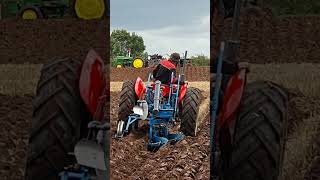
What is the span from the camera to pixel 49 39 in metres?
4.10

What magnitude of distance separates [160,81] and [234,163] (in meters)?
6.27

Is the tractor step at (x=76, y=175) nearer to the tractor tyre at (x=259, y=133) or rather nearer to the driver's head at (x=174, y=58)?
the tractor tyre at (x=259, y=133)

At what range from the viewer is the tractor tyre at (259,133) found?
11.4 ft

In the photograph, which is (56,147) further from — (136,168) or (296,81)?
(136,168)

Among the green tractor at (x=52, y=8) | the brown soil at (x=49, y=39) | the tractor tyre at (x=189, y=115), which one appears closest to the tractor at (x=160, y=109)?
the tractor tyre at (x=189, y=115)

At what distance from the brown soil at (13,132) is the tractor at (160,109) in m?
4.50

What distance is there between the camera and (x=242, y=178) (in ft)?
11.7

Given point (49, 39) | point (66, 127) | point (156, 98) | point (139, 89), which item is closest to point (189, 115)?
point (156, 98)

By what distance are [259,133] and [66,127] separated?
1.32 metres

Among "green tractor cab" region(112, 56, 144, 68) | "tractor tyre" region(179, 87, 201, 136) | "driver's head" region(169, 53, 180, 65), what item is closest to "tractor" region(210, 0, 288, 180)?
"driver's head" region(169, 53, 180, 65)

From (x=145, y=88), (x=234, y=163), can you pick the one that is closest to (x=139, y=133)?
(x=145, y=88)

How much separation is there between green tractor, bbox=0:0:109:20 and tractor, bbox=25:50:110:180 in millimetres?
644

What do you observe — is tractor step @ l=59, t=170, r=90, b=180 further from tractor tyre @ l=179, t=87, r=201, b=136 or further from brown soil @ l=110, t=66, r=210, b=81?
brown soil @ l=110, t=66, r=210, b=81

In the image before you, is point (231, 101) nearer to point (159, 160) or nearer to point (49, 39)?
point (49, 39)
